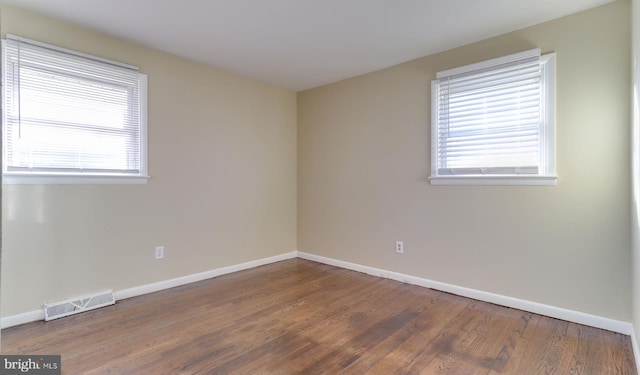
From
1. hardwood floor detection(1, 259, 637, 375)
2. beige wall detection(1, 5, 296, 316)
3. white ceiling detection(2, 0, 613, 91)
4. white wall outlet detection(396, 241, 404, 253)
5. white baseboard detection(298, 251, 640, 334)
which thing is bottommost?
hardwood floor detection(1, 259, 637, 375)

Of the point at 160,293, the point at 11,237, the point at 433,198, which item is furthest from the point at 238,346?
the point at 433,198

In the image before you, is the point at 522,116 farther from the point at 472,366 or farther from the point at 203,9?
the point at 203,9

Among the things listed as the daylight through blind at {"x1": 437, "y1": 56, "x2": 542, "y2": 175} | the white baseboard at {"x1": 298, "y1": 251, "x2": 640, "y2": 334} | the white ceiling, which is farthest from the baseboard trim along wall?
the white ceiling

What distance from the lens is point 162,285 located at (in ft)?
11.0

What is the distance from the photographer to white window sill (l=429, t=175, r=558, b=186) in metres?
2.75

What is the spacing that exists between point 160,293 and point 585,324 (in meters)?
3.56

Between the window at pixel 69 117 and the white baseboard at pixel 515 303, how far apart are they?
2635 mm

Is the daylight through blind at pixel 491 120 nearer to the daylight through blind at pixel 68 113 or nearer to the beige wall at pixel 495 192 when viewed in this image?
the beige wall at pixel 495 192

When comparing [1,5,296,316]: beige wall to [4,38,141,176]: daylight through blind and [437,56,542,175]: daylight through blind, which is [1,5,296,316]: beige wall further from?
[437,56,542,175]: daylight through blind

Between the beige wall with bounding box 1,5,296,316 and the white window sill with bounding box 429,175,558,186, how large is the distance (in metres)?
2.08

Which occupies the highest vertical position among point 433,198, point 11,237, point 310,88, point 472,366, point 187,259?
point 310,88

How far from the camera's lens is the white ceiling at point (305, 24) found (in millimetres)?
2537

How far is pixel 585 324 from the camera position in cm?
260

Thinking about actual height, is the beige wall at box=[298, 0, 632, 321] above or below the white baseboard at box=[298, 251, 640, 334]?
above
